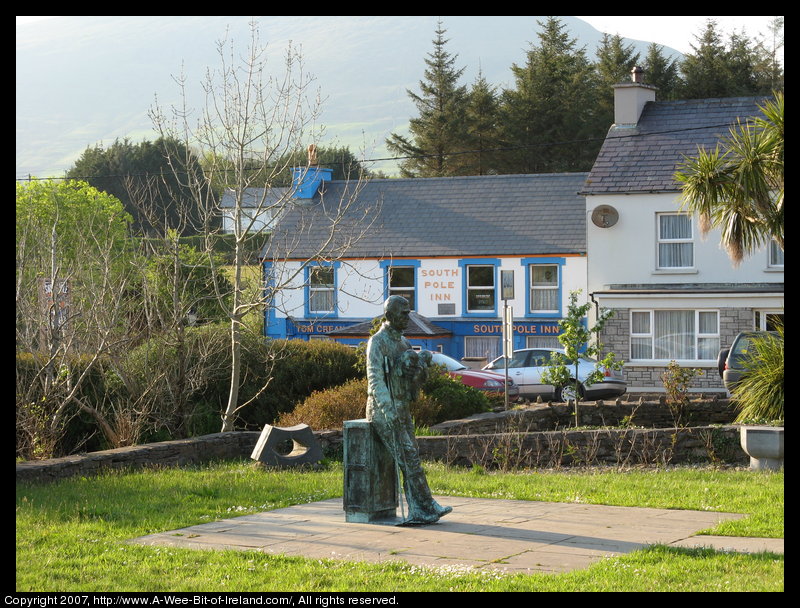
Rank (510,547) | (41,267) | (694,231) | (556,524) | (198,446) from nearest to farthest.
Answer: (510,547) < (556,524) < (198,446) < (41,267) < (694,231)

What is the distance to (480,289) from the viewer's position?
38250 mm

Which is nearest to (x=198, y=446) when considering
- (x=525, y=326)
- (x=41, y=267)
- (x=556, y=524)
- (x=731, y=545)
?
(x=41, y=267)

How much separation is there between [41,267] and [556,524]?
35.8ft

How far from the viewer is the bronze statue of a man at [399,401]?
10195 millimetres

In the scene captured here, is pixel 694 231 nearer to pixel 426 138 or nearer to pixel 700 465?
pixel 700 465

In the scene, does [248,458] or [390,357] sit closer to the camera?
[390,357]

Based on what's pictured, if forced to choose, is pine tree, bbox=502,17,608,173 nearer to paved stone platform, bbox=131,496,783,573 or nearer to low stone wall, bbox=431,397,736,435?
low stone wall, bbox=431,397,736,435

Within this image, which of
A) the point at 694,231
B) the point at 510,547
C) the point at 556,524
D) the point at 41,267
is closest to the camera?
the point at 510,547

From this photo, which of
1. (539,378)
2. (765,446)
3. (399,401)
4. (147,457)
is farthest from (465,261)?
(399,401)

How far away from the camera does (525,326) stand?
123ft

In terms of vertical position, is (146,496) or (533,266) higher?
(533,266)

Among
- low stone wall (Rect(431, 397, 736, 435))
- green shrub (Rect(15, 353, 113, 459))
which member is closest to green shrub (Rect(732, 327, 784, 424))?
low stone wall (Rect(431, 397, 736, 435))

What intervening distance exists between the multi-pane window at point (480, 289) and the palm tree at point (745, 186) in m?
21.5

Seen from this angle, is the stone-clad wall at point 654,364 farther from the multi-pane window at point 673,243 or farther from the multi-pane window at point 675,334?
the multi-pane window at point 673,243
